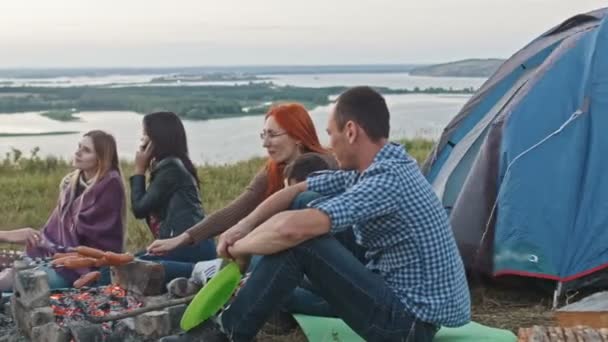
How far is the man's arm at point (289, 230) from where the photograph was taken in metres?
2.92

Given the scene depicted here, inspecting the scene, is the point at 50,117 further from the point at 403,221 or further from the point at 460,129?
the point at 403,221

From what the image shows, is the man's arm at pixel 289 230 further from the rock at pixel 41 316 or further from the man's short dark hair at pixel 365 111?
the rock at pixel 41 316

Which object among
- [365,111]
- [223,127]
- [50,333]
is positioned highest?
[365,111]

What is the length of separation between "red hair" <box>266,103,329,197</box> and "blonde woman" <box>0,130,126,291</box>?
79 cm

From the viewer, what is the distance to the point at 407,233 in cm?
303

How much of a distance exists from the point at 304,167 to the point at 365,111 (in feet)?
2.81

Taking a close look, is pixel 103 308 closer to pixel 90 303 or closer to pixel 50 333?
pixel 90 303

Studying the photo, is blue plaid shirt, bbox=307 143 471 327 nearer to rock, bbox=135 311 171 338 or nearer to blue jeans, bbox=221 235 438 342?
blue jeans, bbox=221 235 438 342

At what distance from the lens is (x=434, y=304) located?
3064 millimetres

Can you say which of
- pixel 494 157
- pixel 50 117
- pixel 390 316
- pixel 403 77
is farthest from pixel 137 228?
pixel 403 77

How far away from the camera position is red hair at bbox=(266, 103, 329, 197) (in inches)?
162

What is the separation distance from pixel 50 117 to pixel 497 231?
10423 mm

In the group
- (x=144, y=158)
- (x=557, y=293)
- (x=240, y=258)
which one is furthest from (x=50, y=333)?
(x=557, y=293)

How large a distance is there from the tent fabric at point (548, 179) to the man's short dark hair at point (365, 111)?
1.46 m
